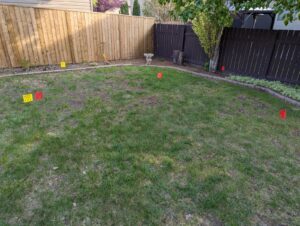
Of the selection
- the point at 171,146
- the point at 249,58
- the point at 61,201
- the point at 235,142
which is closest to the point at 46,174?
the point at 61,201

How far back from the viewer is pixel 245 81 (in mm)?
5562

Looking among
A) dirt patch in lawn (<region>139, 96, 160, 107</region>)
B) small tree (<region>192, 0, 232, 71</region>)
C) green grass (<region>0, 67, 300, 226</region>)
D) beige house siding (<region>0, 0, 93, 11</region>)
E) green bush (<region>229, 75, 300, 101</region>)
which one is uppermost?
beige house siding (<region>0, 0, 93, 11</region>)

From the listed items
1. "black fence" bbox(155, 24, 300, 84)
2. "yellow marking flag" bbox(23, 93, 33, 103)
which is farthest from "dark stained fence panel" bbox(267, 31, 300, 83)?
"yellow marking flag" bbox(23, 93, 33, 103)

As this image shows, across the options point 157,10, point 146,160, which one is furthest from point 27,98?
point 157,10

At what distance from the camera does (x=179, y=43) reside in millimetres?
7930

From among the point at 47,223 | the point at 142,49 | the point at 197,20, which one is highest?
the point at 197,20

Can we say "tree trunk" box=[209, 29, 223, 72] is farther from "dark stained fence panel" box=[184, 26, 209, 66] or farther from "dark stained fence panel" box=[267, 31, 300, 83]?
"dark stained fence panel" box=[267, 31, 300, 83]

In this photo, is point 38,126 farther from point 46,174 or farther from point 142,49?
point 142,49

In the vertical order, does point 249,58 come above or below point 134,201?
above

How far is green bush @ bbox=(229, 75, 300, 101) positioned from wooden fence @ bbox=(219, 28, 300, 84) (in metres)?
0.35

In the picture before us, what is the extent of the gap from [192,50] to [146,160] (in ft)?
19.7

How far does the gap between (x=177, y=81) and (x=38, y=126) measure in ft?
11.6

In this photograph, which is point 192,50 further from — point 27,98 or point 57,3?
point 57,3

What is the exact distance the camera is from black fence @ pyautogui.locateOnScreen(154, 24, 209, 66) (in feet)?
24.0
